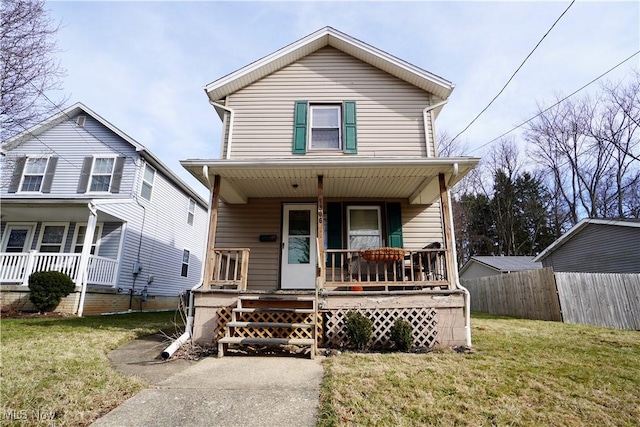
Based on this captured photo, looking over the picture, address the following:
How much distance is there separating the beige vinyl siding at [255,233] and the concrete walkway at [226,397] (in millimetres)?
3287

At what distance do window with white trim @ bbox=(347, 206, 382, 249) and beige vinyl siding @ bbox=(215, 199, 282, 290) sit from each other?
180 centimetres

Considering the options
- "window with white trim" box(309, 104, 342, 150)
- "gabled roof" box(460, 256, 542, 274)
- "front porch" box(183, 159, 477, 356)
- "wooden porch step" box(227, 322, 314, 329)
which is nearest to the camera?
"wooden porch step" box(227, 322, 314, 329)

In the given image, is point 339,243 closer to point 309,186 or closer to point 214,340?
point 309,186

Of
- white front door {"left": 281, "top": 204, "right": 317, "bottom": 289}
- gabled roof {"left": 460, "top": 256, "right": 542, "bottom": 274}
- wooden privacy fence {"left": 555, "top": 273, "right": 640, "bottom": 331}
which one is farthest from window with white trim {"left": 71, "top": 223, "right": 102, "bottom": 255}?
Answer: gabled roof {"left": 460, "top": 256, "right": 542, "bottom": 274}

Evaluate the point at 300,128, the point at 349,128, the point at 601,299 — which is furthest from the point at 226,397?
the point at 601,299

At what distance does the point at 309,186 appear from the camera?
718 centimetres

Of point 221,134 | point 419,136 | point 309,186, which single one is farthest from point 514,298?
point 221,134

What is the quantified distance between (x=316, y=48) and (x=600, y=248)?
14122 mm

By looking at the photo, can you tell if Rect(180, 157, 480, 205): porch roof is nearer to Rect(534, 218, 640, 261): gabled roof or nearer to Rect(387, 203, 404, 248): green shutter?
Rect(387, 203, 404, 248): green shutter

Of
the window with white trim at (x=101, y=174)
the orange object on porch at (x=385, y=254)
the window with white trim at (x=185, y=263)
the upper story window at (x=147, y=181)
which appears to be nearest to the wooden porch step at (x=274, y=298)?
the orange object on porch at (x=385, y=254)

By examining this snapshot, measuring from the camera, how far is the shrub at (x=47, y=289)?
860 centimetres

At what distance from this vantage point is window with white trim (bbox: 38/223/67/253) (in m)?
11.2

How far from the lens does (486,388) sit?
3.25 m

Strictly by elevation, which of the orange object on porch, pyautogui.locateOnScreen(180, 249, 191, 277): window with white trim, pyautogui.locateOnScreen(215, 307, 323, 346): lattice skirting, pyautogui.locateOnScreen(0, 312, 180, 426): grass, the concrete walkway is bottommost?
the concrete walkway
